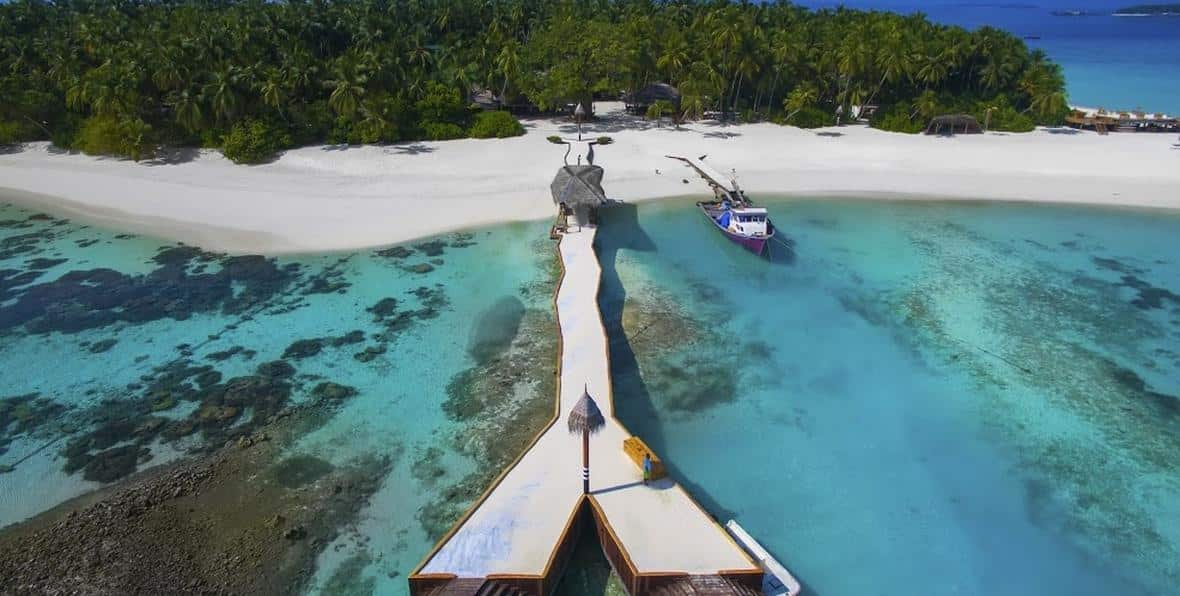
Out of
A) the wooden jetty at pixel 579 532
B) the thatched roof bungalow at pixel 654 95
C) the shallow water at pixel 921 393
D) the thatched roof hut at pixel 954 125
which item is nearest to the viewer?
the wooden jetty at pixel 579 532

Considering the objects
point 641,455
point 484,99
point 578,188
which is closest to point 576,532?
point 641,455

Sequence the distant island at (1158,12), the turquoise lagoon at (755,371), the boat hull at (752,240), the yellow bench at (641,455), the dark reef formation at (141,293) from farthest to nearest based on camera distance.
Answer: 1. the distant island at (1158,12)
2. the boat hull at (752,240)
3. the dark reef formation at (141,293)
4. the turquoise lagoon at (755,371)
5. the yellow bench at (641,455)

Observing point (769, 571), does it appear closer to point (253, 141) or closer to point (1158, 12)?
point (253, 141)

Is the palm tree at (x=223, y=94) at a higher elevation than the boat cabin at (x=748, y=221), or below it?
higher

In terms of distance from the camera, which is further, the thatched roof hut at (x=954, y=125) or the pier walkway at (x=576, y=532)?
the thatched roof hut at (x=954, y=125)

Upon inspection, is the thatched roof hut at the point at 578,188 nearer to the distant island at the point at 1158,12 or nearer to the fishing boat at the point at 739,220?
the fishing boat at the point at 739,220

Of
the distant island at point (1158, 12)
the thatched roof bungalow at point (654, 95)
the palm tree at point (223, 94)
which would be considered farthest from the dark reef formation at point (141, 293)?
the distant island at point (1158, 12)

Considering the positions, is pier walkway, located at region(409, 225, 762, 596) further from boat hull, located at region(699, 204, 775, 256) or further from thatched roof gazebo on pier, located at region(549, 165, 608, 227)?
boat hull, located at region(699, 204, 775, 256)
